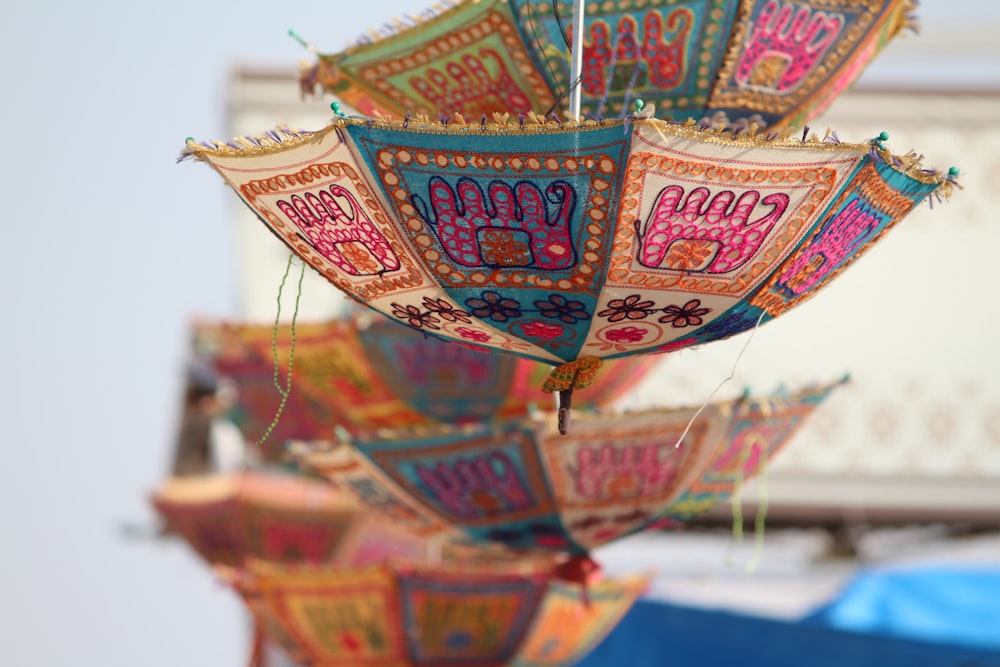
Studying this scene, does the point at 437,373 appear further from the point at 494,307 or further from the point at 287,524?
the point at 287,524

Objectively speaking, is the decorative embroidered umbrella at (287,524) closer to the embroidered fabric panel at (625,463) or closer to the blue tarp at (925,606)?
the blue tarp at (925,606)

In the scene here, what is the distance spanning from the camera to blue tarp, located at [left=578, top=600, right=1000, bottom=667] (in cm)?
588

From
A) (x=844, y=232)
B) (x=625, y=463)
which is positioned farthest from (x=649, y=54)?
(x=625, y=463)

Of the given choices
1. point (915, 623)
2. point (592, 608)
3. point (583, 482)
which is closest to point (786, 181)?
point (583, 482)

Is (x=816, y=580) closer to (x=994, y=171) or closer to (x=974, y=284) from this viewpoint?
(x=974, y=284)

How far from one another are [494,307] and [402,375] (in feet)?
7.94

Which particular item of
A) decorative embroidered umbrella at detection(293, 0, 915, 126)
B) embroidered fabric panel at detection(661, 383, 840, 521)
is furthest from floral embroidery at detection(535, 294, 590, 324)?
embroidered fabric panel at detection(661, 383, 840, 521)

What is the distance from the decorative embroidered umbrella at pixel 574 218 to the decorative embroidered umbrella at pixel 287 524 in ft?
15.1

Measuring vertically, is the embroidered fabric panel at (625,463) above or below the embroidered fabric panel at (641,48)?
below

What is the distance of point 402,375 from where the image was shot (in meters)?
5.66

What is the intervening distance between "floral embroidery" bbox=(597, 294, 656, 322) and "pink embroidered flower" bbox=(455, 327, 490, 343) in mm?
336

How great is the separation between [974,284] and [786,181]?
6372 mm

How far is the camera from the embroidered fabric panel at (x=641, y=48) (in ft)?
12.7

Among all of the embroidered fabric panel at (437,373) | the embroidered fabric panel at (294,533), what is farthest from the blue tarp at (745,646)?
the embroidered fabric panel at (294,533)
